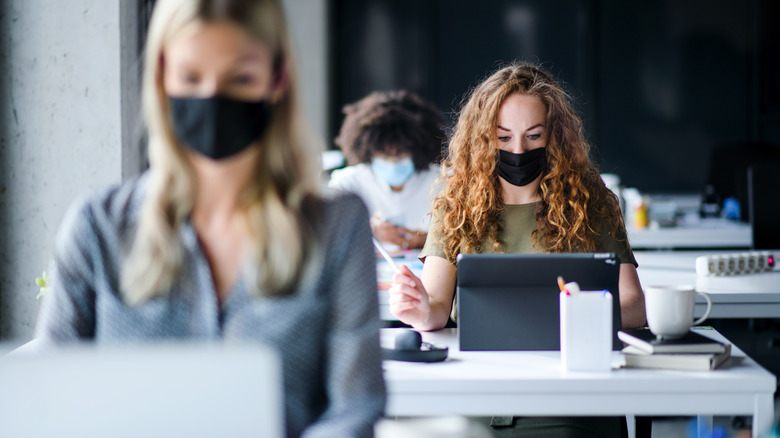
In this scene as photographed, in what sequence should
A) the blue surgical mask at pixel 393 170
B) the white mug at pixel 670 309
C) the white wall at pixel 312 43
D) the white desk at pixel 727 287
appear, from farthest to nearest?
the white wall at pixel 312 43 < the blue surgical mask at pixel 393 170 < the white desk at pixel 727 287 < the white mug at pixel 670 309

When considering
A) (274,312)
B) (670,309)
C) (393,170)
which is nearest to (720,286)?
(670,309)

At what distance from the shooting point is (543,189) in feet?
7.14

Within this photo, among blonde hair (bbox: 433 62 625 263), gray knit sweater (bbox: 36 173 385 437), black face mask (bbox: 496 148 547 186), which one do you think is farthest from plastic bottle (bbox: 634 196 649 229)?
gray knit sweater (bbox: 36 173 385 437)

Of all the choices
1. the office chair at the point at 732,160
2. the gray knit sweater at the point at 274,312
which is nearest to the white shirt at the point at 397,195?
the office chair at the point at 732,160

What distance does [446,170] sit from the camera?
2418 mm

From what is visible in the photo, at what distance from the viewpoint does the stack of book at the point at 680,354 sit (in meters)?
1.62

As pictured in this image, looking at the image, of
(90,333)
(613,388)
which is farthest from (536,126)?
(90,333)

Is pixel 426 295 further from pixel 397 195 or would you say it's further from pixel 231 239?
pixel 397 195

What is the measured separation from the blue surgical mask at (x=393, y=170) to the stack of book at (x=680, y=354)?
7.57ft

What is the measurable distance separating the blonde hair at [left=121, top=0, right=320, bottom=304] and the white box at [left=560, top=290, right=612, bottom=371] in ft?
2.40

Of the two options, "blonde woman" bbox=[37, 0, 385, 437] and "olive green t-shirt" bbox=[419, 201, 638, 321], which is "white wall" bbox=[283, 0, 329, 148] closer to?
"olive green t-shirt" bbox=[419, 201, 638, 321]

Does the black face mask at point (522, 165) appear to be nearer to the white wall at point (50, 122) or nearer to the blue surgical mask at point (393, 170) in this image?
the white wall at point (50, 122)

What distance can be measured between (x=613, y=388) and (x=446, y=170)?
1.01 metres

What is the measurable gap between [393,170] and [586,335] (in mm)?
2326
